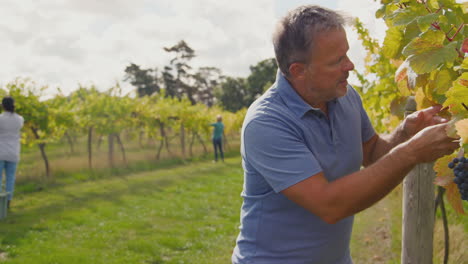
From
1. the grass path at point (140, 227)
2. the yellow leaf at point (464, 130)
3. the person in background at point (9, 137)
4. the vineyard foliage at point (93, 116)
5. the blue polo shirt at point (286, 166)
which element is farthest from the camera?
the vineyard foliage at point (93, 116)

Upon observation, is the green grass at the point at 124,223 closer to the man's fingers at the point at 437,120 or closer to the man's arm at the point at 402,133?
the man's arm at the point at 402,133

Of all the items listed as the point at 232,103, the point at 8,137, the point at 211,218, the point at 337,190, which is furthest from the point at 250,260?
the point at 232,103

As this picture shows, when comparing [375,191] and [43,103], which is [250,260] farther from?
[43,103]

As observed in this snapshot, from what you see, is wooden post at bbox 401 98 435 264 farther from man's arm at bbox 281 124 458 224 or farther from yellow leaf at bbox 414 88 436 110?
man's arm at bbox 281 124 458 224

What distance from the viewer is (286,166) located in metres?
1.76

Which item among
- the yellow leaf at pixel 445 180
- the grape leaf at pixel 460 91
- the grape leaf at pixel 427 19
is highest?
the grape leaf at pixel 427 19

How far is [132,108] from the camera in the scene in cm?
1828

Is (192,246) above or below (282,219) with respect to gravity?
below

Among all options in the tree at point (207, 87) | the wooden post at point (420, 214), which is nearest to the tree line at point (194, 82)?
the tree at point (207, 87)

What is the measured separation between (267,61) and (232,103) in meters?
6.58

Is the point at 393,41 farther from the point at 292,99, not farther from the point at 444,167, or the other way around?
the point at 444,167

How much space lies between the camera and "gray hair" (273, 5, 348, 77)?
1.83 m

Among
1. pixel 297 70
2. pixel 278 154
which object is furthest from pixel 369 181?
pixel 297 70

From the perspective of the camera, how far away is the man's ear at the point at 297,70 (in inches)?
75.7
